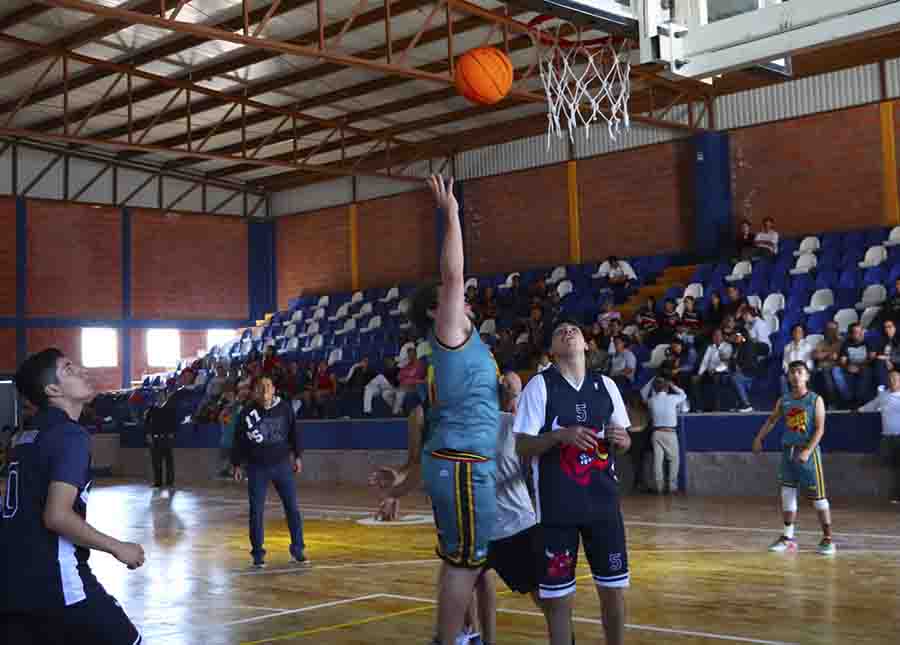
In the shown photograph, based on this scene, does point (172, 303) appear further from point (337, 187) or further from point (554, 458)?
point (554, 458)

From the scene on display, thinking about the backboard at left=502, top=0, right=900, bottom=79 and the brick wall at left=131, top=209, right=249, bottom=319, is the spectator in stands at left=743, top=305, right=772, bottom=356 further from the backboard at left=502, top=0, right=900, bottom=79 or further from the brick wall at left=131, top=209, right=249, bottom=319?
the brick wall at left=131, top=209, right=249, bottom=319

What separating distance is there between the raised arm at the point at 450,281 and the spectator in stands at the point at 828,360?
39.9 ft

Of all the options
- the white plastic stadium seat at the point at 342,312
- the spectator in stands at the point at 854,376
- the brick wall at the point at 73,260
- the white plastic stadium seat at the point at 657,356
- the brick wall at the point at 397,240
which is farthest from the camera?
the brick wall at the point at 73,260

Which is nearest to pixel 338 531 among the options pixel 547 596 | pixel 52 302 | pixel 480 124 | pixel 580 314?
pixel 547 596

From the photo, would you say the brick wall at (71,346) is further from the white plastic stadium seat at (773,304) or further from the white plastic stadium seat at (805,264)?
the white plastic stadium seat at (805,264)

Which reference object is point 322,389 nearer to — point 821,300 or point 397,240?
point 397,240

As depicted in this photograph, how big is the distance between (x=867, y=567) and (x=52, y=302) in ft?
83.3

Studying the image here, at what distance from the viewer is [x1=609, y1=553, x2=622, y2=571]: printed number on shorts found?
5.44 metres

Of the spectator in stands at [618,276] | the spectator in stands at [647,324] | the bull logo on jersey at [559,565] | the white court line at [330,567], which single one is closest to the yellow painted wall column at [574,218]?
the spectator in stands at [618,276]

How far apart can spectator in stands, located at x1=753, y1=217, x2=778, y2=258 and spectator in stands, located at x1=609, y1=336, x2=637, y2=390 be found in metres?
4.28

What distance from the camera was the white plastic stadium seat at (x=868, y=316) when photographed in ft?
57.0

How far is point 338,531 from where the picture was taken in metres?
13.7

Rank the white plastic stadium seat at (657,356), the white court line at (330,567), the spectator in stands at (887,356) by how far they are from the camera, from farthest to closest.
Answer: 1. the white plastic stadium seat at (657,356)
2. the spectator in stands at (887,356)
3. the white court line at (330,567)

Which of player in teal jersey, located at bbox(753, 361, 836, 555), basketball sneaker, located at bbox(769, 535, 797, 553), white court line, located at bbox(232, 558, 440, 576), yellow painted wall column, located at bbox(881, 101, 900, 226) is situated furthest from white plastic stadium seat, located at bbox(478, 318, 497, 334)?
player in teal jersey, located at bbox(753, 361, 836, 555)
